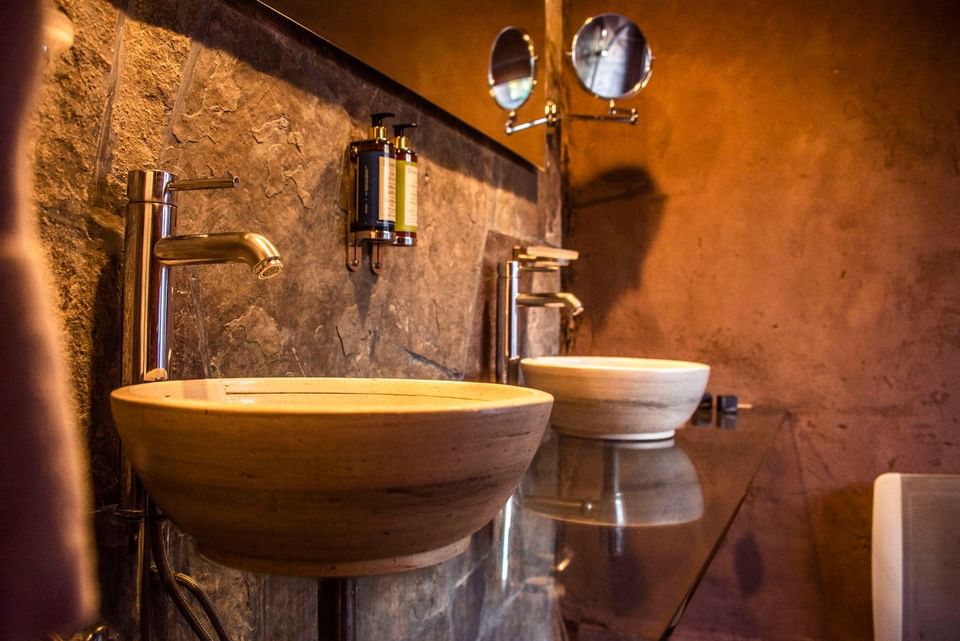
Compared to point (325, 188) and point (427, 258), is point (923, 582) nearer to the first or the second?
point (427, 258)

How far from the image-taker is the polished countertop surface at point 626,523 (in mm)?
605

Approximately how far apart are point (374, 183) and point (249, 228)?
21 cm

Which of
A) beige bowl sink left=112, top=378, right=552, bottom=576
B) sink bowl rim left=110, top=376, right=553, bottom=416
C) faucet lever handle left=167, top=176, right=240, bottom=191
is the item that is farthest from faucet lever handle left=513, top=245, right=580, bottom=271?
beige bowl sink left=112, top=378, right=552, bottom=576

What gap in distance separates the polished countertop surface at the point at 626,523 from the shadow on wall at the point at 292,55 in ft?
1.97

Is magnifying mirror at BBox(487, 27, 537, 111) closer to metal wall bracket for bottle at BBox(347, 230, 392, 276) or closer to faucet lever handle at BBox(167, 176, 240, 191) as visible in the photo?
metal wall bracket for bottle at BBox(347, 230, 392, 276)

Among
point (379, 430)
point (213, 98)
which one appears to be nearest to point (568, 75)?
point (213, 98)

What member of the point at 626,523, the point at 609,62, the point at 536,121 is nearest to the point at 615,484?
the point at 626,523

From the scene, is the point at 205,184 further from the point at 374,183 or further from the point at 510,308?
the point at 510,308

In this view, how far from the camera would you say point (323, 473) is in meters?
0.48

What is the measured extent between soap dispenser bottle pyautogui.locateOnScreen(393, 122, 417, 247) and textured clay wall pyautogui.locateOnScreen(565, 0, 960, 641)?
1.12 metres

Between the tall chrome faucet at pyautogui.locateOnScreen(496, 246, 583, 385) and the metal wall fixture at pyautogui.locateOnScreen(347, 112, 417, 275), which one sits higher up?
the metal wall fixture at pyautogui.locateOnScreen(347, 112, 417, 275)

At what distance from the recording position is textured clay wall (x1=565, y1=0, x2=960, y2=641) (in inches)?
72.6

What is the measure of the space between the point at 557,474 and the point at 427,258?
17.3 inches

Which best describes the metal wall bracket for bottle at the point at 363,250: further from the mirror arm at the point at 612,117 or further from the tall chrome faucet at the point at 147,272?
the mirror arm at the point at 612,117
